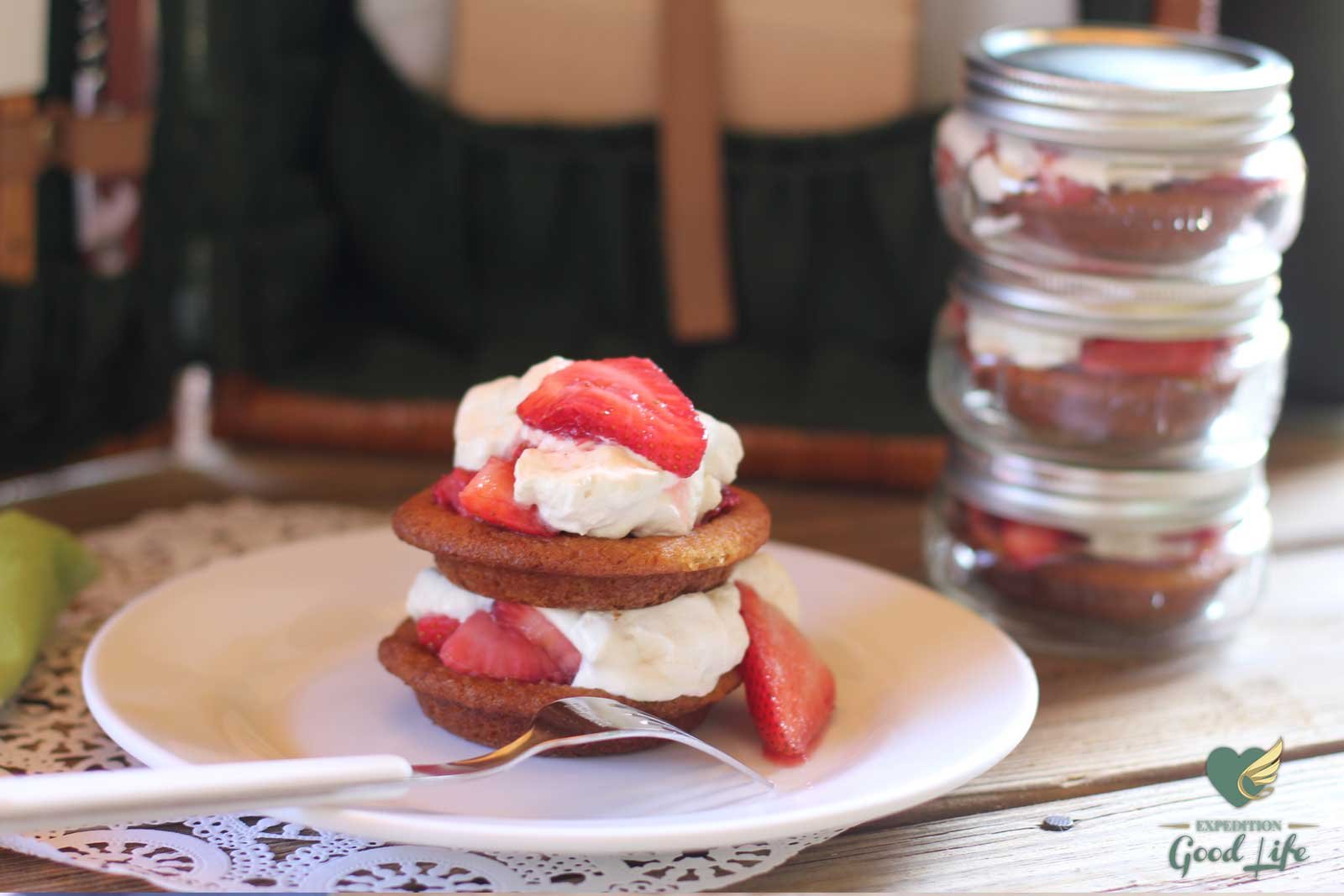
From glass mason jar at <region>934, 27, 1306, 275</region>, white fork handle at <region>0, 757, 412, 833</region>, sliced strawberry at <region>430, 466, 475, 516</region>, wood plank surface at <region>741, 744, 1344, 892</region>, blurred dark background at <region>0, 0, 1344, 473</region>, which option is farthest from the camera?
blurred dark background at <region>0, 0, 1344, 473</region>

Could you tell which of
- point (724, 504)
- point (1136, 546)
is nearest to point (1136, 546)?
point (1136, 546)

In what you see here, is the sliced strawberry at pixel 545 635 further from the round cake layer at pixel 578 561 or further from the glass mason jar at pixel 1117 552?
the glass mason jar at pixel 1117 552

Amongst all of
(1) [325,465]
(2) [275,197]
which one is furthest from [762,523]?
(2) [275,197]

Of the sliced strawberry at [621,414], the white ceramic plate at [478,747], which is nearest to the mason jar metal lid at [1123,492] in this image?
the white ceramic plate at [478,747]

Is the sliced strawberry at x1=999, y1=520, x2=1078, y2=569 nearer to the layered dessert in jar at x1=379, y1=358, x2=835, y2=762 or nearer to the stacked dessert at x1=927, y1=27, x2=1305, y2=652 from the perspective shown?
the stacked dessert at x1=927, y1=27, x2=1305, y2=652

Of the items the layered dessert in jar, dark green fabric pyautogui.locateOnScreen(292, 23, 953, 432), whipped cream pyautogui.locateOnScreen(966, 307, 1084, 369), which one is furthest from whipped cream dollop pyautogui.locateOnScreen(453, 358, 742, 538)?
dark green fabric pyautogui.locateOnScreen(292, 23, 953, 432)

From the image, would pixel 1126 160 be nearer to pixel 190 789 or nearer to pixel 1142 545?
pixel 1142 545
